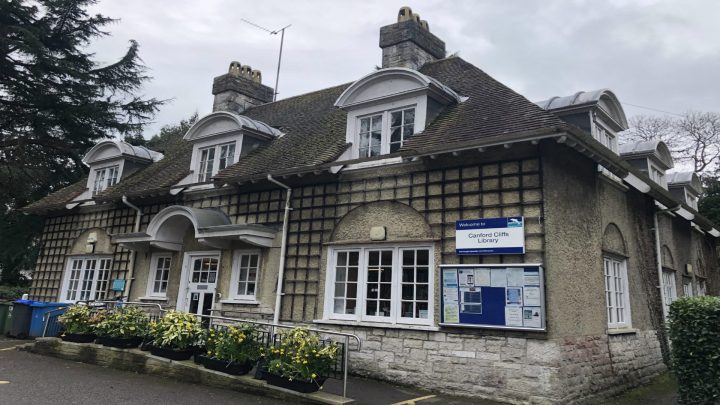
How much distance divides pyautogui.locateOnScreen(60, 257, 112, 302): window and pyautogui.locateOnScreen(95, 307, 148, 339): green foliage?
5458mm

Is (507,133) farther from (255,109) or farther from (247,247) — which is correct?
(255,109)

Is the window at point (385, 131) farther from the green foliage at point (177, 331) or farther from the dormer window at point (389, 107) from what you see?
the green foliage at point (177, 331)

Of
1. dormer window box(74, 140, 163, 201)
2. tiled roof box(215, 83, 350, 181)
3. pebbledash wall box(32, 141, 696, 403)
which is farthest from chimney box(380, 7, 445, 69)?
dormer window box(74, 140, 163, 201)

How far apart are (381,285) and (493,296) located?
2.44 m

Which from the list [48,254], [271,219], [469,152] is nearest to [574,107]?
[469,152]

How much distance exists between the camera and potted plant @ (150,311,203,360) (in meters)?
8.98

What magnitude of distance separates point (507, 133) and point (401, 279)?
348cm

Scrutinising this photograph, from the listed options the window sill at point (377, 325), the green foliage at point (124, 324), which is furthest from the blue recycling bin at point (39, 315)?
the window sill at point (377, 325)

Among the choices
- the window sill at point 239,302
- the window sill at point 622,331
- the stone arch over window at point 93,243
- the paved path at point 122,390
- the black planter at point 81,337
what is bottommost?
the paved path at point 122,390

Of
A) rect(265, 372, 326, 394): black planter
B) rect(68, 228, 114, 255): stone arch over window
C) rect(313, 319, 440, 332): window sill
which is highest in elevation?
rect(68, 228, 114, 255): stone arch over window

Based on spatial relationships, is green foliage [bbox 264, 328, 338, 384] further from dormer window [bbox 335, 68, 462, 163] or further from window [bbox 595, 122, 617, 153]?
window [bbox 595, 122, 617, 153]

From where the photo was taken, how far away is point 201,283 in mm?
13133

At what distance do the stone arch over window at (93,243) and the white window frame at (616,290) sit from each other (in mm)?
14143

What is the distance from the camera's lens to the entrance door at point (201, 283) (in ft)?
42.4
